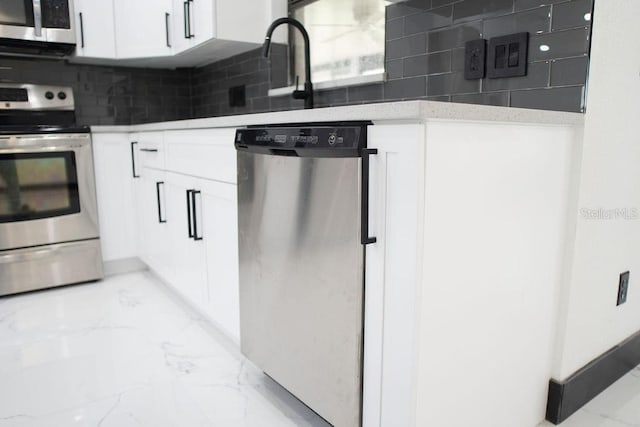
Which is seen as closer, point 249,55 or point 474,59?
point 474,59

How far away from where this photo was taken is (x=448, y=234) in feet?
3.14

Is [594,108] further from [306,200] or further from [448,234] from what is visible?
[306,200]

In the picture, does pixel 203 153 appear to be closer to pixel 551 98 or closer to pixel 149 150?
pixel 149 150

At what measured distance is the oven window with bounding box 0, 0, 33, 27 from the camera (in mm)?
2361

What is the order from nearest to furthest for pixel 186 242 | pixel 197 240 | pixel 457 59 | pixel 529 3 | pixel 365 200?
pixel 365 200 → pixel 529 3 → pixel 457 59 → pixel 197 240 → pixel 186 242

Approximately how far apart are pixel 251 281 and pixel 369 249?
1.88 ft

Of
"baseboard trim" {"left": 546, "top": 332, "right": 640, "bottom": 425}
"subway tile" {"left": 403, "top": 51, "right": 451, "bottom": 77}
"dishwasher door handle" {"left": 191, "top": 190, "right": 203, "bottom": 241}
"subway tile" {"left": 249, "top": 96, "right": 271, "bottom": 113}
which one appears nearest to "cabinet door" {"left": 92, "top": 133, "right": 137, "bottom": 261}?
"subway tile" {"left": 249, "top": 96, "right": 271, "bottom": 113}

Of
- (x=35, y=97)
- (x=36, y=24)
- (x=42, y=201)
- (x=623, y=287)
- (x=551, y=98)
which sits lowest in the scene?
(x=623, y=287)

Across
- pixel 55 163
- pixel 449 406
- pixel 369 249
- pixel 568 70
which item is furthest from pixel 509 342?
pixel 55 163

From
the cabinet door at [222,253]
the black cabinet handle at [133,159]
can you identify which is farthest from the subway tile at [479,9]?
the black cabinet handle at [133,159]

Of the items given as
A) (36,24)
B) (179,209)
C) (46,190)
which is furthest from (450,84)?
(36,24)

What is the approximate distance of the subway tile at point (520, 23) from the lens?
131 centimetres

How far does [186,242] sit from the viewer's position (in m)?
2.04

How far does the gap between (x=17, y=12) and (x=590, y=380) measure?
3.08 metres
